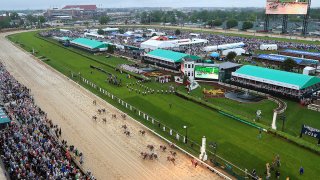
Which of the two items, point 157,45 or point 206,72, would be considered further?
point 157,45

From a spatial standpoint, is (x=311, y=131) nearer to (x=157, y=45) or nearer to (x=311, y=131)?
(x=311, y=131)

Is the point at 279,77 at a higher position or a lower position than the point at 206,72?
higher

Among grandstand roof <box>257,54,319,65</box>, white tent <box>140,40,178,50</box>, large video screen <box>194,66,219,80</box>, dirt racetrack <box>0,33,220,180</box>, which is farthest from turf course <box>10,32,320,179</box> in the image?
white tent <box>140,40,178,50</box>

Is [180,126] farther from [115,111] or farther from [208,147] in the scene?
[115,111]

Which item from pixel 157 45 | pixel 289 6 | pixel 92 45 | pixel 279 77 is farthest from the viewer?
pixel 289 6

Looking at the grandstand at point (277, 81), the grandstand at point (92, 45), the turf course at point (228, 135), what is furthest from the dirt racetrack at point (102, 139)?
the grandstand at point (92, 45)

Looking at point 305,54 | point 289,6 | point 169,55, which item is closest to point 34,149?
point 169,55

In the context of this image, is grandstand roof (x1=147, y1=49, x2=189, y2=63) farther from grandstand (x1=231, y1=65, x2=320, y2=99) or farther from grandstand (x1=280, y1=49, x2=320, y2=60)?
grandstand (x1=280, y1=49, x2=320, y2=60)
